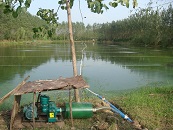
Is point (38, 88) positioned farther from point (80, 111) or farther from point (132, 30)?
point (132, 30)

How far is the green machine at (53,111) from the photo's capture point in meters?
4.21

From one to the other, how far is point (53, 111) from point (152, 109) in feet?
6.71

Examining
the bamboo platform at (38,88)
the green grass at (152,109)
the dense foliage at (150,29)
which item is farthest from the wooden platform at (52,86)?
the dense foliage at (150,29)

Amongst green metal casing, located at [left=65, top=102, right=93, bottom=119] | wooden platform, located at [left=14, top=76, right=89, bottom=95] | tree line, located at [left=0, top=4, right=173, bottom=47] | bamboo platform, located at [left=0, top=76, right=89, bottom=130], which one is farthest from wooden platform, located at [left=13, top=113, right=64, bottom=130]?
tree line, located at [left=0, top=4, right=173, bottom=47]

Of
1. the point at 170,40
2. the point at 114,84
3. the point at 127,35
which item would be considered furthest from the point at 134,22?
the point at 114,84

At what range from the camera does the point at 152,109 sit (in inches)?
201

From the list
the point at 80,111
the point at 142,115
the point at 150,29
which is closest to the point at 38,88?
the point at 80,111

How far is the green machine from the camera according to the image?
4.21 meters

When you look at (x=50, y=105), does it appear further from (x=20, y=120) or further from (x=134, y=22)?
(x=134, y=22)

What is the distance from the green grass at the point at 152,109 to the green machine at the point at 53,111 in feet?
3.03

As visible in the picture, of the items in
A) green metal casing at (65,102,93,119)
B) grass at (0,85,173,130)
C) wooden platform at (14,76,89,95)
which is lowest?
grass at (0,85,173,130)

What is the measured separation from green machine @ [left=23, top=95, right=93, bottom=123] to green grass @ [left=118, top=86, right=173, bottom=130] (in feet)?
3.03

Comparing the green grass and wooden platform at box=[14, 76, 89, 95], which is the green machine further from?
the green grass

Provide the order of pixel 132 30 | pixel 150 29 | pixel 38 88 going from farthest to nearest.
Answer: pixel 132 30, pixel 150 29, pixel 38 88
